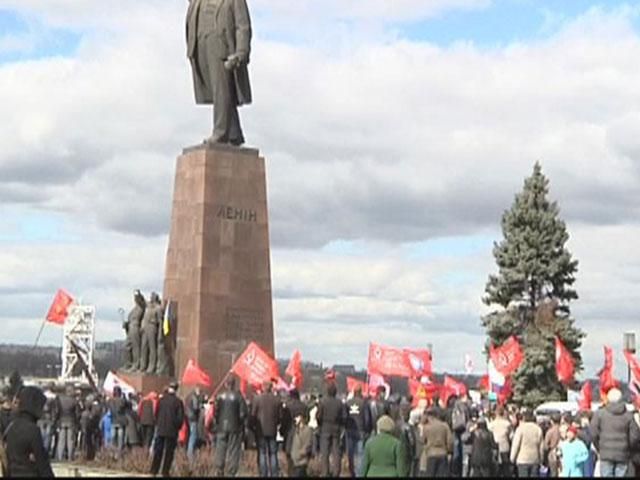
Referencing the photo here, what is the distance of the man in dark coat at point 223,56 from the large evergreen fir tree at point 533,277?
88.3ft

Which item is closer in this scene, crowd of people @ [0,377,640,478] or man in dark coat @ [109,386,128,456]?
crowd of people @ [0,377,640,478]

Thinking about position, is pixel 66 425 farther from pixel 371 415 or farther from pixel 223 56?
pixel 223 56

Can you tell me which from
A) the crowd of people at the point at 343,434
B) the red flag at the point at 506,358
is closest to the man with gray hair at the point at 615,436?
the crowd of people at the point at 343,434

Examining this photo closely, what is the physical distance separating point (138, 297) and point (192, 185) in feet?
8.16

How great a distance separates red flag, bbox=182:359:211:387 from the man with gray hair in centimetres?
1108

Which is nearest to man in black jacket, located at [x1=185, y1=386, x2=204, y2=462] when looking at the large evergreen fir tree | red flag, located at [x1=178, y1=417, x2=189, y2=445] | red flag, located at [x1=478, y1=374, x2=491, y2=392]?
red flag, located at [x1=178, y1=417, x2=189, y2=445]

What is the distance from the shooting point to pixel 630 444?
60.4 feet

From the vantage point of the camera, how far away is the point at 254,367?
91.6ft

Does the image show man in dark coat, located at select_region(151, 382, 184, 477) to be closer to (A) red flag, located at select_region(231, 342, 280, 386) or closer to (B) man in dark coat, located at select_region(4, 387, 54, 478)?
(A) red flag, located at select_region(231, 342, 280, 386)

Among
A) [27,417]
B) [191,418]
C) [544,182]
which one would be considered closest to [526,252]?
[544,182]

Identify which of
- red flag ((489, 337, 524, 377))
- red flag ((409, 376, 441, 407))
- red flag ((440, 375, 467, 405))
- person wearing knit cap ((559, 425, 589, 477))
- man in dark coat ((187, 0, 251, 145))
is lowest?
person wearing knit cap ((559, 425, 589, 477))

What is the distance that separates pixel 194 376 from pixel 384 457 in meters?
13.5

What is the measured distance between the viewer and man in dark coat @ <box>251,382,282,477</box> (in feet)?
75.3

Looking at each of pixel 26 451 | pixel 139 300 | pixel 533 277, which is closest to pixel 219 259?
pixel 139 300
